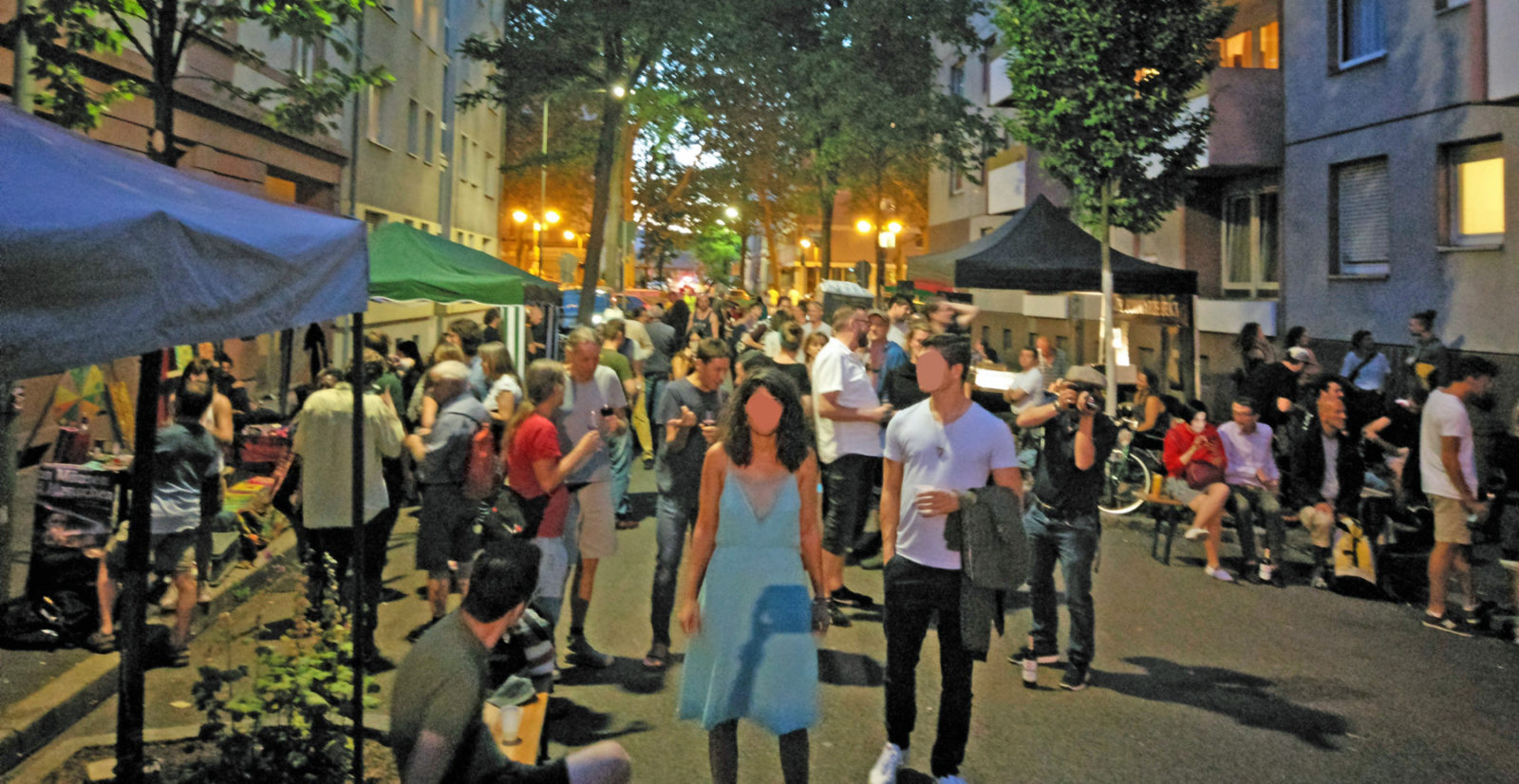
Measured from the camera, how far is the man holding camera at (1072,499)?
6.61 meters

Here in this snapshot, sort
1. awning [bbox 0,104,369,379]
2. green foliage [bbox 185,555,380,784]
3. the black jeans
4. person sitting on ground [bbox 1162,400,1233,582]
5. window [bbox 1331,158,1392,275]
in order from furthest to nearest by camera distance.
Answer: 1. window [bbox 1331,158,1392,275]
2. person sitting on ground [bbox 1162,400,1233,582]
3. the black jeans
4. green foliage [bbox 185,555,380,784]
5. awning [bbox 0,104,369,379]

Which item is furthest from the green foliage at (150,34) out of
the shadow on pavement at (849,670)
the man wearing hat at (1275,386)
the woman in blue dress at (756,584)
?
the man wearing hat at (1275,386)

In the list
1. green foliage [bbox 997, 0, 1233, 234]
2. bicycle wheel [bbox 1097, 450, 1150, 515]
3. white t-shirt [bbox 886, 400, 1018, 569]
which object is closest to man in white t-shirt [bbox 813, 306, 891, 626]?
white t-shirt [bbox 886, 400, 1018, 569]

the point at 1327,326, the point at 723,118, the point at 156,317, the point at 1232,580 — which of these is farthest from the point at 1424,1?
the point at 723,118

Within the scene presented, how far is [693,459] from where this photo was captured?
7.52 metres

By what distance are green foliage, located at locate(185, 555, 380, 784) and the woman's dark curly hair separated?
189 centimetres

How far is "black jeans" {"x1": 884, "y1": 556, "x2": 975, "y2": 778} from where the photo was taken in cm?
519

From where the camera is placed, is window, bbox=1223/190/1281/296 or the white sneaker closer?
the white sneaker

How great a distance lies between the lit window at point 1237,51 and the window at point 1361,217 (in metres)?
4.55

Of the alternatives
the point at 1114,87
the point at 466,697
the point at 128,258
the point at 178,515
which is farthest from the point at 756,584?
the point at 1114,87

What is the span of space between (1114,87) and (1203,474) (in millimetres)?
6654

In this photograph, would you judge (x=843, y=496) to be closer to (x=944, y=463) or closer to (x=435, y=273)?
(x=944, y=463)

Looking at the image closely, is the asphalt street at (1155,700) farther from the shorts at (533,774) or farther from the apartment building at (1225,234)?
the apartment building at (1225,234)

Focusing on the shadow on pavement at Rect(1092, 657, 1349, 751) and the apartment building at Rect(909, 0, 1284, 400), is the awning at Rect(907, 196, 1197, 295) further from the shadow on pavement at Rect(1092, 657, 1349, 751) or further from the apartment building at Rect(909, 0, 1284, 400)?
the shadow on pavement at Rect(1092, 657, 1349, 751)
